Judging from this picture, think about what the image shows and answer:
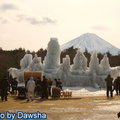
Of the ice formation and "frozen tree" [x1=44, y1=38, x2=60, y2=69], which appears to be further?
"frozen tree" [x1=44, y1=38, x2=60, y2=69]

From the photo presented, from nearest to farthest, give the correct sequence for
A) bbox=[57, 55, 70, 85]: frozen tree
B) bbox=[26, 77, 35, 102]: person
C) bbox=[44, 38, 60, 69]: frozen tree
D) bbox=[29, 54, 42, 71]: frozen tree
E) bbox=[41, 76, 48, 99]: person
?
bbox=[26, 77, 35, 102]: person
bbox=[41, 76, 48, 99]: person
bbox=[57, 55, 70, 85]: frozen tree
bbox=[29, 54, 42, 71]: frozen tree
bbox=[44, 38, 60, 69]: frozen tree

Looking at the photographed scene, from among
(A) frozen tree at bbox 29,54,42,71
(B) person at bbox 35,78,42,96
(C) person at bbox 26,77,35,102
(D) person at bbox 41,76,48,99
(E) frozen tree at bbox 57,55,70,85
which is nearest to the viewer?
(C) person at bbox 26,77,35,102

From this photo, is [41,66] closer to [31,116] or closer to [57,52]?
[57,52]

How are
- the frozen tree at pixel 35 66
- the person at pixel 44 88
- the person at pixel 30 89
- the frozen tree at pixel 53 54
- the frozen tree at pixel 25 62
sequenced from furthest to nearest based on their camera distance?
the frozen tree at pixel 25 62, the frozen tree at pixel 53 54, the frozen tree at pixel 35 66, the person at pixel 44 88, the person at pixel 30 89

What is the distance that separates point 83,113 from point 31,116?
8.84 feet

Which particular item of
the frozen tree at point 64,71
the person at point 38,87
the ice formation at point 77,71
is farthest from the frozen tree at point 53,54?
the person at point 38,87

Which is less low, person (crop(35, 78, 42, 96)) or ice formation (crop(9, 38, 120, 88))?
ice formation (crop(9, 38, 120, 88))

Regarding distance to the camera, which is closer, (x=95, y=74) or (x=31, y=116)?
(x=31, y=116)

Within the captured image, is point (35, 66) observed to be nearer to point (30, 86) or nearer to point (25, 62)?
point (25, 62)

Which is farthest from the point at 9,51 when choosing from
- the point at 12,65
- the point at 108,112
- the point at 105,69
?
the point at 108,112

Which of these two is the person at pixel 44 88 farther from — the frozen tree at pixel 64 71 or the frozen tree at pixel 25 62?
the frozen tree at pixel 25 62

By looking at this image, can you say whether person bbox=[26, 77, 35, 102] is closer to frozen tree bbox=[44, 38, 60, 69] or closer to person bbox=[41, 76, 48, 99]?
person bbox=[41, 76, 48, 99]

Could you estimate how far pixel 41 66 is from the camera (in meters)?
50.2

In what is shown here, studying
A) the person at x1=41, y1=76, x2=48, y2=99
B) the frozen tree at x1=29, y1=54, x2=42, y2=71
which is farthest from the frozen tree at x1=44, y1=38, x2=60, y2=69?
the person at x1=41, y1=76, x2=48, y2=99
